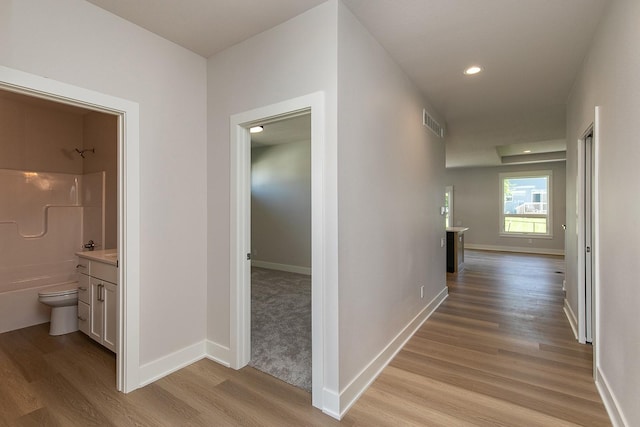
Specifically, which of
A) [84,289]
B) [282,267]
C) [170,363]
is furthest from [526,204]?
[84,289]

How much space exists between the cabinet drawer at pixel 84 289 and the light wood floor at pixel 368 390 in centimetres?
41

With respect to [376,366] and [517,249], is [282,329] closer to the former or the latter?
[376,366]

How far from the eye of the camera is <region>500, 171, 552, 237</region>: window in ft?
27.7

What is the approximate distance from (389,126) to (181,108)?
175 cm

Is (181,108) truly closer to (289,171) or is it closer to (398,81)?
(398,81)

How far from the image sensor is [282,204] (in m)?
6.27

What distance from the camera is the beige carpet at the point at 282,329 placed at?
7.83 ft

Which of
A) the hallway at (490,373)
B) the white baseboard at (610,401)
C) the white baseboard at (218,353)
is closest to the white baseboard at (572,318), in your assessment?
the hallway at (490,373)

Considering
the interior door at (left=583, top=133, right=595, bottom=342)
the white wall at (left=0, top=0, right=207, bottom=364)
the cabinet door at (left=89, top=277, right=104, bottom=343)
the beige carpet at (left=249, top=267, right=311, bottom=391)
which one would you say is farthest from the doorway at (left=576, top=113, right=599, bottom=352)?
the cabinet door at (left=89, top=277, right=104, bottom=343)

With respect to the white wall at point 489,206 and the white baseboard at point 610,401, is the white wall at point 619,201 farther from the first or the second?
the white wall at point 489,206

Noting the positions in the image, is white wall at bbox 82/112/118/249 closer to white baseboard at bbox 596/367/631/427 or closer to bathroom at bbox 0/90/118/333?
bathroom at bbox 0/90/118/333

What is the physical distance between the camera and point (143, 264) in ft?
7.16

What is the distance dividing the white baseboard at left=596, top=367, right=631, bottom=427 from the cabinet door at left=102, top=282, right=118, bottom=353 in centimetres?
348

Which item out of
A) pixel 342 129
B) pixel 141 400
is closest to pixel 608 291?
pixel 342 129
